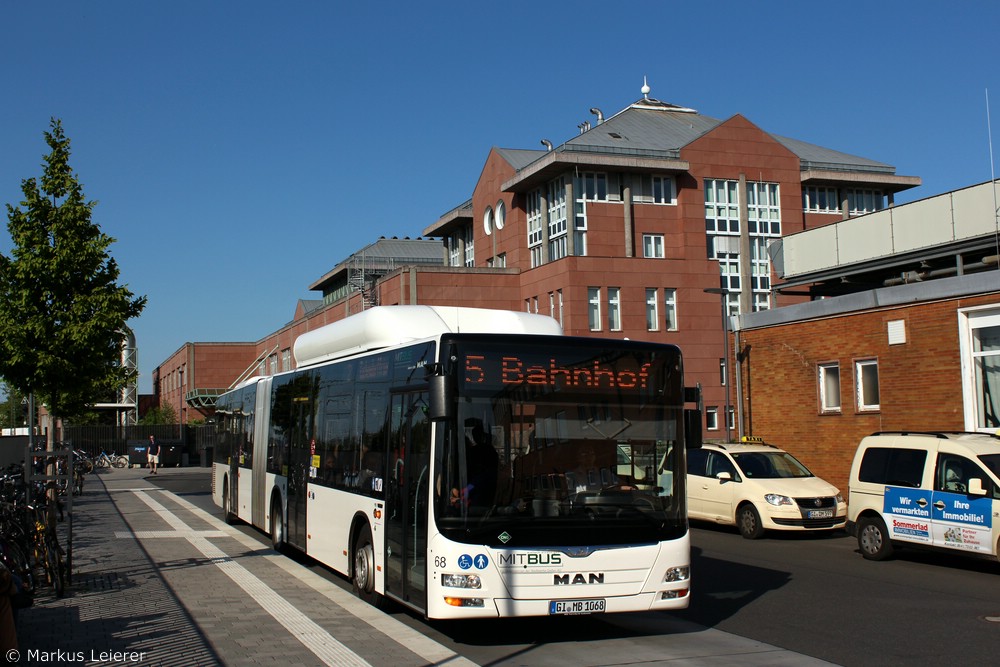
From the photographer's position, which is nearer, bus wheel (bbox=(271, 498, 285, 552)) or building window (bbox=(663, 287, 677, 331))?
bus wheel (bbox=(271, 498, 285, 552))

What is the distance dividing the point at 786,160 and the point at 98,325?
50928mm

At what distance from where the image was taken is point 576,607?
8844mm

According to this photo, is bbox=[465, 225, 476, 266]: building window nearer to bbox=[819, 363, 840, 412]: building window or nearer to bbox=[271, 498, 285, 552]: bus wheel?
bbox=[819, 363, 840, 412]: building window

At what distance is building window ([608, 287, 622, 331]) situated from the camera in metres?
56.1

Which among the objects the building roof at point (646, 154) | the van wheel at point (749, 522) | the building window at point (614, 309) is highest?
the building roof at point (646, 154)

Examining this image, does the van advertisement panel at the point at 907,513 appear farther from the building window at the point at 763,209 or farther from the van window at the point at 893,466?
the building window at the point at 763,209

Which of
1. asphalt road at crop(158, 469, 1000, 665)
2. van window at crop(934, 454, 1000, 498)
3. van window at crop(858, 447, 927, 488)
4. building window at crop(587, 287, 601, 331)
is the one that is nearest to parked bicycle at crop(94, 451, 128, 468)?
building window at crop(587, 287, 601, 331)

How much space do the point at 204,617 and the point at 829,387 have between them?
18.0 meters

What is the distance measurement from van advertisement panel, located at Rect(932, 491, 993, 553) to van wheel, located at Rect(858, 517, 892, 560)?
105 cm

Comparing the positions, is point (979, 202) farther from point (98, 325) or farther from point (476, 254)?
point (476, 254)

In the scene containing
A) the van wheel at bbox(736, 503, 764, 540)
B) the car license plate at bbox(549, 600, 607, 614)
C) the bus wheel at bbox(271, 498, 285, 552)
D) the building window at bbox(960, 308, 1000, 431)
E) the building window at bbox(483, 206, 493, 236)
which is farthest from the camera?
the building window at bbox(483, 206, 493, 236)

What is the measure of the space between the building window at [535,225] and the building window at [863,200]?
67.1 ft

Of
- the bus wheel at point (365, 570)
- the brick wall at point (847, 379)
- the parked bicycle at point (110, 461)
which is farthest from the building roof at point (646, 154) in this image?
the bus wheel at point (365, 570)

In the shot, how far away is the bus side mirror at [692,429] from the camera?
970 cm
